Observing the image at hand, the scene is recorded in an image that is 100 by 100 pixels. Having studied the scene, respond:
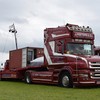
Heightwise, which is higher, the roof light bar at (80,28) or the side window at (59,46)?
the roof light bar at (80,28)

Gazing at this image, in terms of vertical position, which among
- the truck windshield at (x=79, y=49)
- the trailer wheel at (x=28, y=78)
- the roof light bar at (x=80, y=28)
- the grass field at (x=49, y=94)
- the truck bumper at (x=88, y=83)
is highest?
the roof light bar at (x=80, y=28)

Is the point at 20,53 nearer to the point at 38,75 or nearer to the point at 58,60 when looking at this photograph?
the point at 38,75

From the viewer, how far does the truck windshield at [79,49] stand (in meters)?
21.0

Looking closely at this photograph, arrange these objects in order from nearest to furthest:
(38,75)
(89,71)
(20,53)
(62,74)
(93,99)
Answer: (93,99)
(89,71)
(62,74)
(38,75)
(20,53)

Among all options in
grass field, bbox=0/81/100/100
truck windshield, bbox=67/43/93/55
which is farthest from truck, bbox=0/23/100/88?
grass field, bbox=0/81/100/100

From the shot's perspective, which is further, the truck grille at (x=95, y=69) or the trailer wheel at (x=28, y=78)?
the trailer wheel at (x=28, y=78)

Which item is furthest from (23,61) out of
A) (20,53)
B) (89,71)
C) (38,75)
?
(89,71)

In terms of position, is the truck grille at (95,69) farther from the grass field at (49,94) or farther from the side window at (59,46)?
the side window at (59,46)

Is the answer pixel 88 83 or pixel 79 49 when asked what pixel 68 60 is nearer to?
pixel 79 49

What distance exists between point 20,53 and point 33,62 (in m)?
2.64

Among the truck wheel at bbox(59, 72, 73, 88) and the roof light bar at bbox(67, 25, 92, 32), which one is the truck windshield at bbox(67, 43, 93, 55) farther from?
the truck wheel at bbox(59, 72, 73, 88)

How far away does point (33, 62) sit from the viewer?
25984mm

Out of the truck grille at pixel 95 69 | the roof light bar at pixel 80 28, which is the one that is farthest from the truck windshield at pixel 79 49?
the truck grille at pixel 95 69

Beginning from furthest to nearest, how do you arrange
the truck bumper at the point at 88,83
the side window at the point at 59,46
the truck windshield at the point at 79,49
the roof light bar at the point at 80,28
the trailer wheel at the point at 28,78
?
the trailer wheel at the point at 28,78
the roof light bar at the point at 80,28
the side window at the point at 59,46
the truck windshield at the point at 79,49
the truck bumper at the point at 88,83
